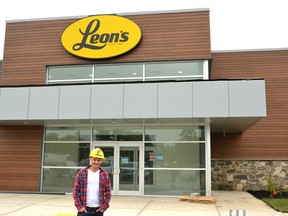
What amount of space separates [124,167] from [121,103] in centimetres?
318

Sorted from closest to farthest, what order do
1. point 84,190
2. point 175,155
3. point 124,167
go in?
point 84,190, point 175,155, point 124,167

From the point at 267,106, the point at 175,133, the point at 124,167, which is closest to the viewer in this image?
the point at 175,133

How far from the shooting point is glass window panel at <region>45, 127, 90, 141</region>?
1499cm

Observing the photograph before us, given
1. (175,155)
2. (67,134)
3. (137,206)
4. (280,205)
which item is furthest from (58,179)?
(280,205)

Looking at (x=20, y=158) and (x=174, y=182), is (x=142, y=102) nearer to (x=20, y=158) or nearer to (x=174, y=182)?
(x=174, y=182)

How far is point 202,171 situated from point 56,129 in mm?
6724

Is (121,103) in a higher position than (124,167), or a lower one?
higher

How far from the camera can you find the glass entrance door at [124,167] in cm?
1418

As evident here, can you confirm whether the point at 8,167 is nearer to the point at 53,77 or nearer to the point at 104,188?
the point at 53,77

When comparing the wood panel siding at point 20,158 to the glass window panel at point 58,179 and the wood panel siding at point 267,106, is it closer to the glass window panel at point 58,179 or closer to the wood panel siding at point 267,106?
the glass window panel at point 58,179

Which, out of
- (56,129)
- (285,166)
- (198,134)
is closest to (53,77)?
(56,129)

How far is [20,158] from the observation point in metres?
15.3

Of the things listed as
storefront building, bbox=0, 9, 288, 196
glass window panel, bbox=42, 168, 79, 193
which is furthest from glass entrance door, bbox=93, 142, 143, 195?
glass window panel, bbox=42, 168, 79, 193

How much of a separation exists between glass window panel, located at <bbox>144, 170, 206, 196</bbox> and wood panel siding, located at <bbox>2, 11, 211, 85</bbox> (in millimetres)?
4894
